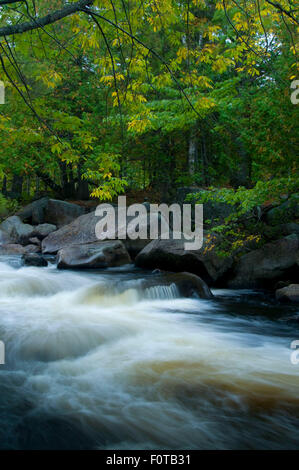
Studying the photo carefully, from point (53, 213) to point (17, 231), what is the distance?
2.13m

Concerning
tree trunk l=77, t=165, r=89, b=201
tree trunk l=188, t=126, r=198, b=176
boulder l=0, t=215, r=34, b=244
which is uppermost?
tree trunk l=188, t=126, r=198, b=176

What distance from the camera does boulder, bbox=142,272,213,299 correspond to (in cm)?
801

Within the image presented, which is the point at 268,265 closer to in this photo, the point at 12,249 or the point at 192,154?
the point at 192,154

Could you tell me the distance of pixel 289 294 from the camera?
7660 millimetres

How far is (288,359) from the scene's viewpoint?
4.61 m

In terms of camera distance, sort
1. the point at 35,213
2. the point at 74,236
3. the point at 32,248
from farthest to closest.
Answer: the point at 35,213
the point at 32,248
the point at 74,236

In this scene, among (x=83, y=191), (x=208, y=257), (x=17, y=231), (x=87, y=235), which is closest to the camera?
(x=208, y=257)

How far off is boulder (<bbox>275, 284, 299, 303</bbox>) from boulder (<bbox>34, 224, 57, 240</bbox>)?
10.3 m

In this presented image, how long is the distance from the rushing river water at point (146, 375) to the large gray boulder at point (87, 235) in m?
4.42

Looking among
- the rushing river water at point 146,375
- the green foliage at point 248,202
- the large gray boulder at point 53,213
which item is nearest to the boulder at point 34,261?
the rushing river water at point 146,375

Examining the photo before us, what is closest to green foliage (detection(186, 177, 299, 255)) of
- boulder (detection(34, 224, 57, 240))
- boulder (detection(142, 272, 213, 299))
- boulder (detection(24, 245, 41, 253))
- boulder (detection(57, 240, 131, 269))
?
boulder (detection(142, 272, 213, 299))

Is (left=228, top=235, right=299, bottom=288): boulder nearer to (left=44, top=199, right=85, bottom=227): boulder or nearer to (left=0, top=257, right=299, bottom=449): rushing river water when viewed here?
(left=0, top=257, right=299, bottom=449): rushing river water

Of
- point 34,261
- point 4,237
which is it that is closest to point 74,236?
point 34,261
